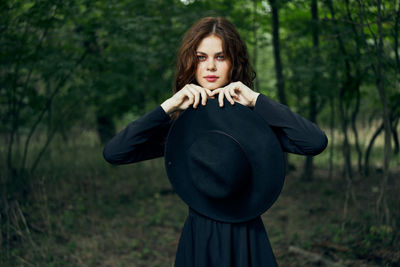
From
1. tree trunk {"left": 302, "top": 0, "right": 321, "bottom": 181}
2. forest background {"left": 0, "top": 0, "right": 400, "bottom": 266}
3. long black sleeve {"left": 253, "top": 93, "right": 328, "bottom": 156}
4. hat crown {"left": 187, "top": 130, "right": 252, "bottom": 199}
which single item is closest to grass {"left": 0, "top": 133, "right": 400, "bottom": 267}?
forest background {"left": 0, "top": 0, "right": 400, "bottom": 266}

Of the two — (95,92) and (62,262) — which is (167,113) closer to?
(62,262)

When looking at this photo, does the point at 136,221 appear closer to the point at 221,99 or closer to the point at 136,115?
the point at 136,115

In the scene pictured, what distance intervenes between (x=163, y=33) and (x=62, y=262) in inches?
→ 162

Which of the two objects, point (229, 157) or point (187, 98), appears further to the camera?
point (187, 98)

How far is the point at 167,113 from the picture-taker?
5.39 feet

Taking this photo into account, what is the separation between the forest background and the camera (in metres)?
3.85

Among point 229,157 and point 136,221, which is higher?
point 229,157

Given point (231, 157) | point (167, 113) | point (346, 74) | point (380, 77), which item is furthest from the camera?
point (346, 74)

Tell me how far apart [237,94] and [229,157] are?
1.07 feet

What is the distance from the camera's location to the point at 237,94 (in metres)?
1.63

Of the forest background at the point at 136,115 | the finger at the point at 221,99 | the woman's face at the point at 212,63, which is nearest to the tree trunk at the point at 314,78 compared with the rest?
the forest background at the point at 136,115

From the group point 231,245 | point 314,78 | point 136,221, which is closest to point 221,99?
point 231,245

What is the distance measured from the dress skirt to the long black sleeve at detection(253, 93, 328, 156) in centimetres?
44

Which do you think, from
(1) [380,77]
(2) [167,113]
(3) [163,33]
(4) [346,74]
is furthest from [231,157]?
(3) [163,33]
